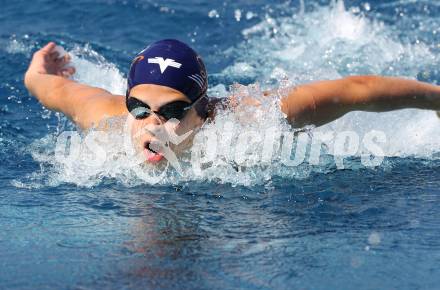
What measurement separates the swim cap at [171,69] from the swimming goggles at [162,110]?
0.23 ft

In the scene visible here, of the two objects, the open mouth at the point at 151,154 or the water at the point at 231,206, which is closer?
the water at the point at 231,206

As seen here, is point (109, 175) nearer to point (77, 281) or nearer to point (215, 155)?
point (215, 155)

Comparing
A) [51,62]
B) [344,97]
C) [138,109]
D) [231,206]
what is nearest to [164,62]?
[138,109]

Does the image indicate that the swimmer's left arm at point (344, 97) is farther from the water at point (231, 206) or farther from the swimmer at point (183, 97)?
the water at point (231, 206)

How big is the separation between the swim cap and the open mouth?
0.33 m

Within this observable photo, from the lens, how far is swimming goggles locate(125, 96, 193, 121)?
14.1 ft

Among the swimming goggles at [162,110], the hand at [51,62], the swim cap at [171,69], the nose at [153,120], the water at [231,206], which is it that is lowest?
the water at [231,206]

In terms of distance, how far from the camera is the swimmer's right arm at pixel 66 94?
4957 mm

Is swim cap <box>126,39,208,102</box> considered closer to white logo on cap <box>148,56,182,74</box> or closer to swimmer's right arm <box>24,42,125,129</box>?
white logo on cap <box>148,56,182,74</box>

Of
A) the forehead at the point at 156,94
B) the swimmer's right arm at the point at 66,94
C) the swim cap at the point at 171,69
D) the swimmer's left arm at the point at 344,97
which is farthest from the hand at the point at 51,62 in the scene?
the swimmer's left arm at the point at 344,97

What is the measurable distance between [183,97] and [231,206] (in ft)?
2.20

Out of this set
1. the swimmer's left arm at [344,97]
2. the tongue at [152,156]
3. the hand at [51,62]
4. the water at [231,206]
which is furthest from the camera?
the hand at [51,62]

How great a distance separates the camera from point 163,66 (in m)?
4.31

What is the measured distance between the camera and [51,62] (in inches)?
225
